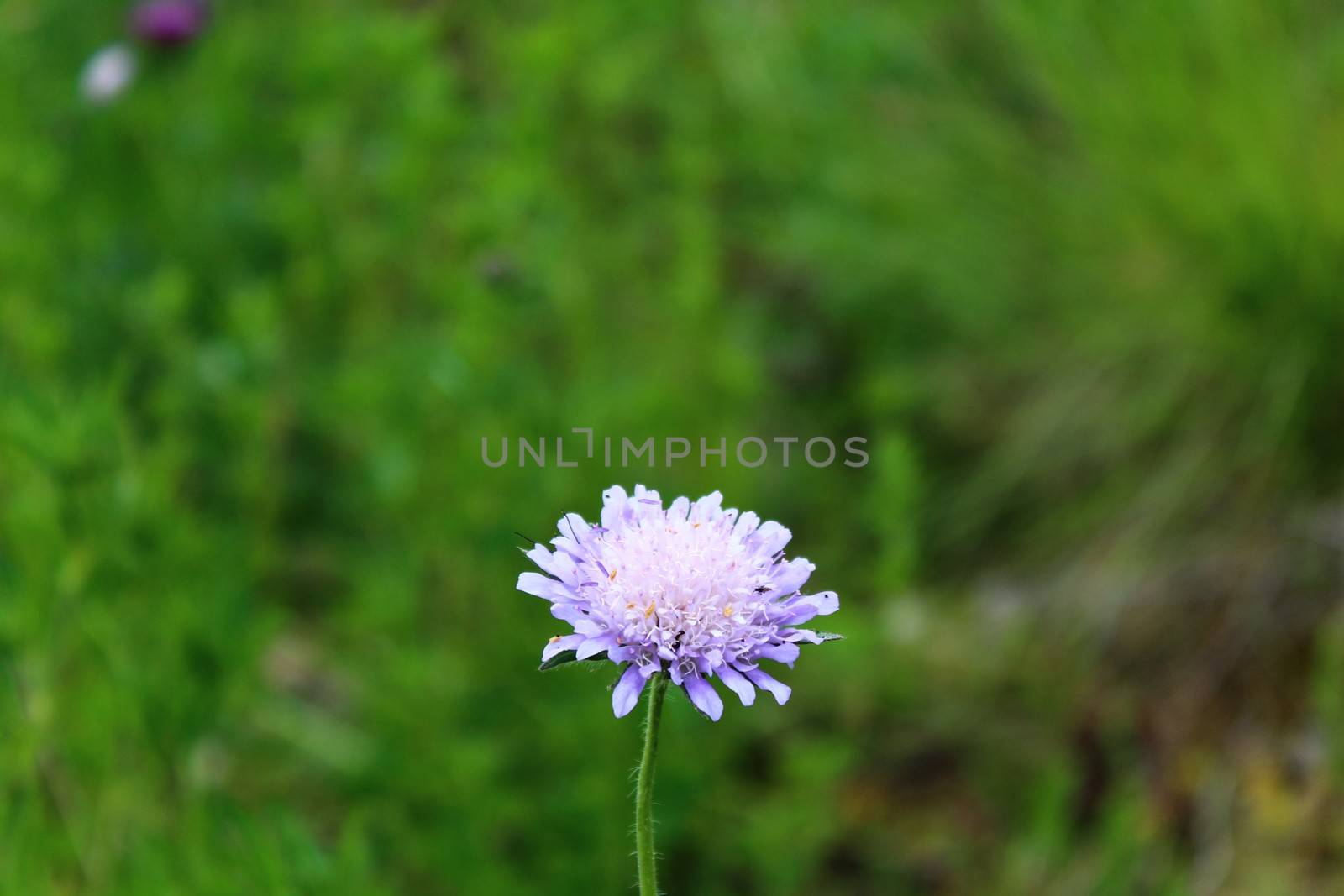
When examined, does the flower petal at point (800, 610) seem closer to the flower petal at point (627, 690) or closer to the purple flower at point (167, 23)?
the flower petal at point (627, 690)

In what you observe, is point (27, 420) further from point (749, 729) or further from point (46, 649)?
point (749, 729)

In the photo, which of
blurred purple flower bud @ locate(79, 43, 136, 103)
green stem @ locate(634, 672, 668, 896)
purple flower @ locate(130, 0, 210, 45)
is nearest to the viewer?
green stem @ locate(634, 672, 668, 896)

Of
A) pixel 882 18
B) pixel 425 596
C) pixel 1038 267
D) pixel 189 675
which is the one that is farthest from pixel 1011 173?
pixel 189 675

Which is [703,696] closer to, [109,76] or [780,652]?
[780,652]

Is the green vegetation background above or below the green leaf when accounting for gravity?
above

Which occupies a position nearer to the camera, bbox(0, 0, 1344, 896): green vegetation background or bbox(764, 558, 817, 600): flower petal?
bbox(764, 558, 817, 600): flower petal

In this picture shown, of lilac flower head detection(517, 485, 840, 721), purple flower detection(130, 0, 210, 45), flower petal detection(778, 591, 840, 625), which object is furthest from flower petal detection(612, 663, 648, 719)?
purple flower detection(130, 0, 210, 45)

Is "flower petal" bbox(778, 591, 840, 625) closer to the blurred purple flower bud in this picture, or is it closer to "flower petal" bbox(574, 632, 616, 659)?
"flower petal" bbox(574, 632, 616, 659)
